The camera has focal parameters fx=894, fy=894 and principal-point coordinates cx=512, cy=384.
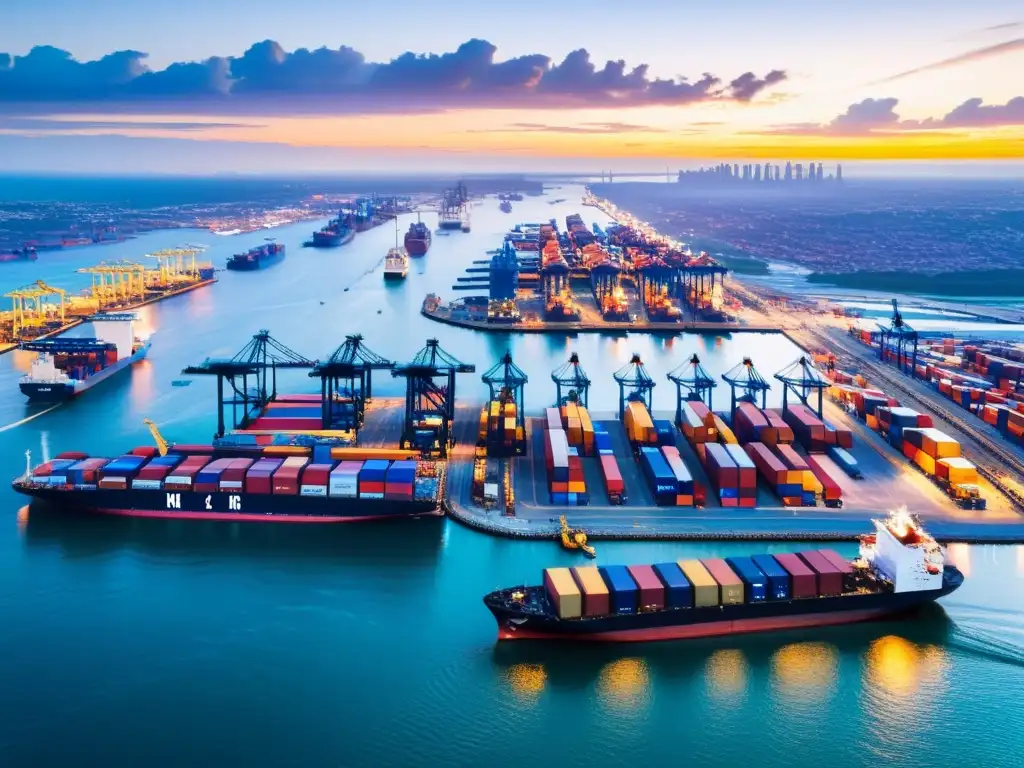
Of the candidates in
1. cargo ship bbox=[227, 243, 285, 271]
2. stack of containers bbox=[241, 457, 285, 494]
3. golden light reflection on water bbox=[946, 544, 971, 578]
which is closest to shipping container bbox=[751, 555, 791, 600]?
golden light reflection on water bbox=[946, 544, 971, 578]

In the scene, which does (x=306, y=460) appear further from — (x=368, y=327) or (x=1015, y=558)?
(x=368, y=327)

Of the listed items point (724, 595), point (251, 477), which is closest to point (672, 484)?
point (724, 595)

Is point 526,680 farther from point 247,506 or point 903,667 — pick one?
point 247,506

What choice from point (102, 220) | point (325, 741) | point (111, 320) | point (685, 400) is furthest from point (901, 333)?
point (102, 220)

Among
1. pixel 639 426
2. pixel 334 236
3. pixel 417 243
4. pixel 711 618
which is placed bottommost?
pixel 711 618

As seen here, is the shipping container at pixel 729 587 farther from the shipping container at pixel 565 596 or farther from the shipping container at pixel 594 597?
the shipping container at pixel 565 596

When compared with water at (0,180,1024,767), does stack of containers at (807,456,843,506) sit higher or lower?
higher

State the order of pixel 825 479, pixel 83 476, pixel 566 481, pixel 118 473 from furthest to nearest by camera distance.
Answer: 1. pixel 825 479
2. pixel 83 476
3. pixel 118 473
4. pixel 566 481

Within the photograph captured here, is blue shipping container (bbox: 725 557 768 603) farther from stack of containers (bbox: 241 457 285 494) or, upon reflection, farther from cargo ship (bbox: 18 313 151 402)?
cargo ship (bbox: 18 313 151 402)
